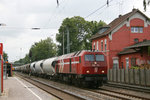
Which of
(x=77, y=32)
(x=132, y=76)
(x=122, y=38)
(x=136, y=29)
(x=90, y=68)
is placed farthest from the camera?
(x=77, y=32)

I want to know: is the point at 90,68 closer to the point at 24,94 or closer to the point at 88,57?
the point at 88,57

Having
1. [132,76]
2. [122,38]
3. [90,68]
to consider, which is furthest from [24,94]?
[122,38]

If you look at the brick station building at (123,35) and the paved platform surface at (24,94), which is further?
the brick station building at (123,35)

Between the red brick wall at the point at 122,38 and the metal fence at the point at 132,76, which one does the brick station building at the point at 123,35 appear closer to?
the red brick wall at the point at 122,38

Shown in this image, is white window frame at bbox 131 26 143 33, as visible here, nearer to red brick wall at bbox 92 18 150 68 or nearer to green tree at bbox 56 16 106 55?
red brick wall at bbox 92 18 150 68

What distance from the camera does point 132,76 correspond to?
923 inches

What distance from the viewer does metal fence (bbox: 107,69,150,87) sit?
20.9m

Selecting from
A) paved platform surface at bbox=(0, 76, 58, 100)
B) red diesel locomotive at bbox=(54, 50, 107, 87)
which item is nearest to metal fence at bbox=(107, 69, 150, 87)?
red diesel locomotive at bbox=(54, 50, 107, 87)

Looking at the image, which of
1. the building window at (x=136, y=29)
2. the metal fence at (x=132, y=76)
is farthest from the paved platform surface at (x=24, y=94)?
the building window at (x=136, y=29)

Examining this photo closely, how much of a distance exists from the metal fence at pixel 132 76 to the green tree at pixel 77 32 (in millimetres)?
33449

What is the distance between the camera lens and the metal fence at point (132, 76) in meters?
20.9

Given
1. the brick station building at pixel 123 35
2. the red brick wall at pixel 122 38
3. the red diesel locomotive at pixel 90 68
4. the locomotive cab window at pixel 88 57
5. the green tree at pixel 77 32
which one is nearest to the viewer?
the red diesel locomotive at pixel 90 68

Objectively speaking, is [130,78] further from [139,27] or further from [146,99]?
[139,27]

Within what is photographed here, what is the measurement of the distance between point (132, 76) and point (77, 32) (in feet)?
132
